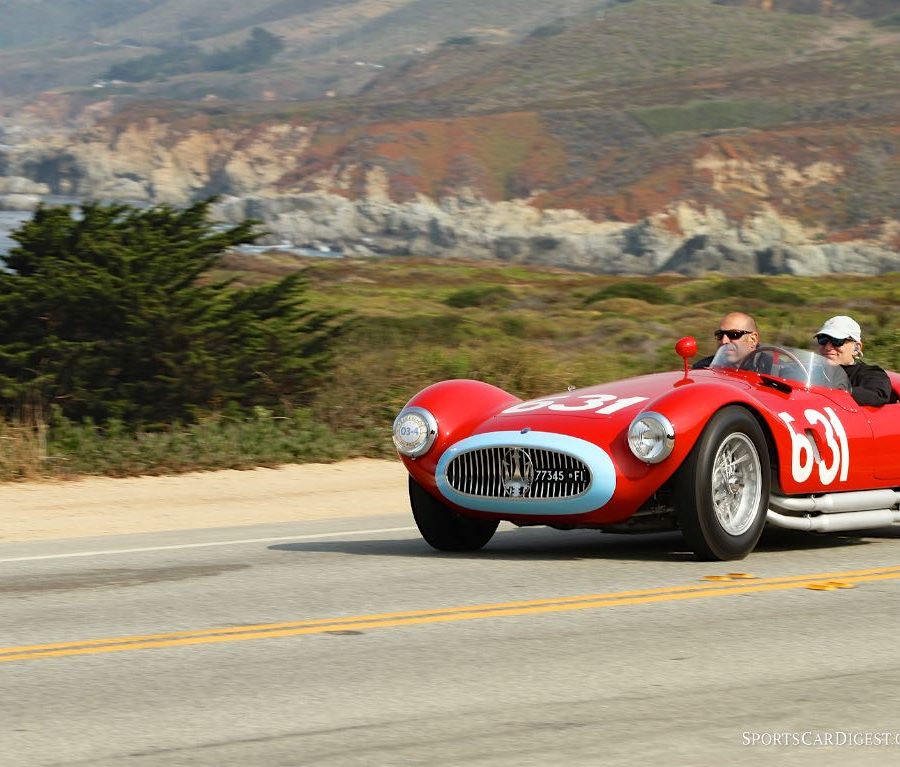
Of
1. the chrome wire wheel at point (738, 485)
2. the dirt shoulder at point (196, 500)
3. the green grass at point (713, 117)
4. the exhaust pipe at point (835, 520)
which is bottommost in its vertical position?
the dirt shoulder at point (196, 500)

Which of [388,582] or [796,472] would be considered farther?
[796,472]

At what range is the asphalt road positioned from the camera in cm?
508

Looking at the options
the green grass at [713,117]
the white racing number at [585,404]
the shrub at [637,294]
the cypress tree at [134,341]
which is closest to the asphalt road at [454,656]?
the white racing number at [585,404]

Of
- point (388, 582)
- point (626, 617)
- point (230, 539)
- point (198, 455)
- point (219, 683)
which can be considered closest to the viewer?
point (219, 683)

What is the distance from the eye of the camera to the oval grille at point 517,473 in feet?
28.8

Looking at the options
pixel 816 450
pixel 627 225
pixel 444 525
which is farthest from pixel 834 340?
pixel 627 225

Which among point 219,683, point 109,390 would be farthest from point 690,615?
point 109,390

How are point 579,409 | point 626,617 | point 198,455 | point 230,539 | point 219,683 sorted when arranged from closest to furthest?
point 219,683, point 626,617, point 579,409, point 230,539, point 198,455

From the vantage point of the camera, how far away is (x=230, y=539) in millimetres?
11078

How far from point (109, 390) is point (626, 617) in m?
14.5

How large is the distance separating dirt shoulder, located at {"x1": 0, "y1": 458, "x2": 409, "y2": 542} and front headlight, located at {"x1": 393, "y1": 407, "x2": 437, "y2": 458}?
3379mm

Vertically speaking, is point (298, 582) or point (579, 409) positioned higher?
point (579, 409)

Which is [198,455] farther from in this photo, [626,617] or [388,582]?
[626,617]

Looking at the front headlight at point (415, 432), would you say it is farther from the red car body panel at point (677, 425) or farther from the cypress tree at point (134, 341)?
the cypress tree at point (134, 341)
